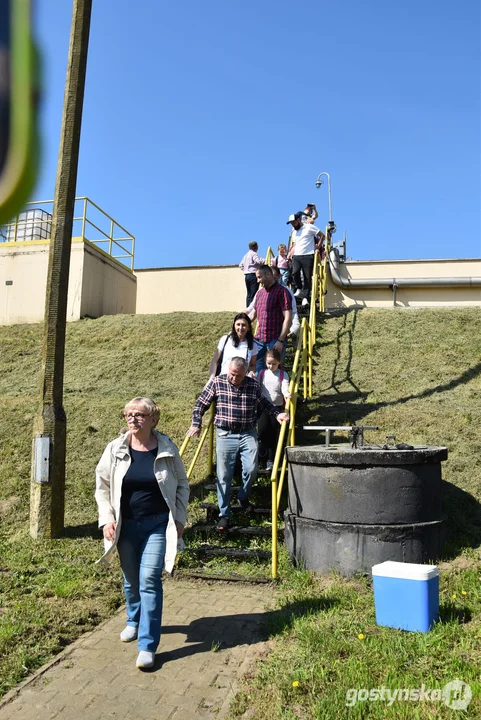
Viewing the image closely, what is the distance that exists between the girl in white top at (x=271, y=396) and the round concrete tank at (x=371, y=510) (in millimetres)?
1511

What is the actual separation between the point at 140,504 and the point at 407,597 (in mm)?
1888

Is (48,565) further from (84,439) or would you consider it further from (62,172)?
(62,172)

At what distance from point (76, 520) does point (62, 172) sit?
390 centimetres

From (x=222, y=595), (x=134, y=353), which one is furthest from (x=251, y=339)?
(x=134, y=353)

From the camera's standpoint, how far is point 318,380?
11.4 m

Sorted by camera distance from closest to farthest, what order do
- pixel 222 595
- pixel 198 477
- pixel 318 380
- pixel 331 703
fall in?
1. pixel 331 703
2. pixel 222 595
3. pixel 198 477
4. pixel 318 380

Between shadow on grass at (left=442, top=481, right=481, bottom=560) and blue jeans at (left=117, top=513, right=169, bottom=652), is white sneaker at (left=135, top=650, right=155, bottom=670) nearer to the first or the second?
blue jeans at (left=117, top=513, right=169, bottom=652)

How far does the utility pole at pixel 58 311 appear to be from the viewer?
22.6 ft

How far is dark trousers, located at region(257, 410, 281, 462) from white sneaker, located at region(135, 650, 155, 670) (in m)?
3.49

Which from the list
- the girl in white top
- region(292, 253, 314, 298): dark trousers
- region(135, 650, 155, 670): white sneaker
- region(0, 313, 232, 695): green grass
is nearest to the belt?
the girl in white top

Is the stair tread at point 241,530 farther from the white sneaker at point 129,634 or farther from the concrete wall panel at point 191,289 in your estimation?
the concrete wall panel at point 191,289

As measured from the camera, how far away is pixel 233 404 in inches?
253

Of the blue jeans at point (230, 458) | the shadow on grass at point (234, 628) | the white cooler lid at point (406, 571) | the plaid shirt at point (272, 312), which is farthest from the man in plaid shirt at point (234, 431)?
the white cooler lid at point (406, 571)

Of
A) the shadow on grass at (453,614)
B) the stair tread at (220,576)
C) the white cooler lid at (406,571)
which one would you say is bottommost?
the stair tread at (220,576)
